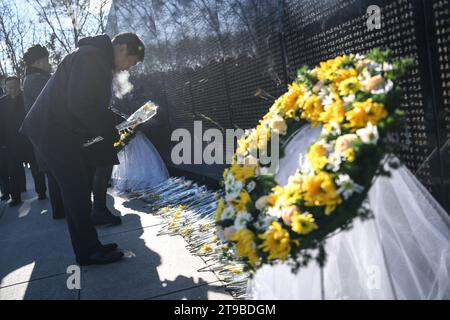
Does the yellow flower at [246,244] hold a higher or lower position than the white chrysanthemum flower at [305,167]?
lower

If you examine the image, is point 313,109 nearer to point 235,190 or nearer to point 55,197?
point 235,190

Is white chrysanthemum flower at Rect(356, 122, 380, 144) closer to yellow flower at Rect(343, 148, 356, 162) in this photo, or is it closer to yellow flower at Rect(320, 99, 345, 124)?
yellow flower at Rect(343, 148, 356, 162)

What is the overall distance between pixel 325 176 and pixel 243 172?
2.04ft

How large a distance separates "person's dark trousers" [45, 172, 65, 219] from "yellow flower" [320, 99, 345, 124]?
425 cm

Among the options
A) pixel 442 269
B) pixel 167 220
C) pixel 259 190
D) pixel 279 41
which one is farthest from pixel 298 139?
pixel 167 220

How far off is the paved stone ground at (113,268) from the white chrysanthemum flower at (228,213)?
91 centimetres

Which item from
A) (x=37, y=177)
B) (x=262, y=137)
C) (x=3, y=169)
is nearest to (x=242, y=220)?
(x=262, y=137)

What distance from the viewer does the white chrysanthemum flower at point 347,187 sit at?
180cm

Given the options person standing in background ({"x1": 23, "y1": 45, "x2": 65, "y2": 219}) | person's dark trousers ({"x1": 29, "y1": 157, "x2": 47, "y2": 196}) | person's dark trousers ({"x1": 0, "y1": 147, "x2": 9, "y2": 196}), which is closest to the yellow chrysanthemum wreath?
person standing in background ({"x1": 23, "y1": 45, "x2": 65, "y2": 219})

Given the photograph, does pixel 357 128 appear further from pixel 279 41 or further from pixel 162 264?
pixel 279 41

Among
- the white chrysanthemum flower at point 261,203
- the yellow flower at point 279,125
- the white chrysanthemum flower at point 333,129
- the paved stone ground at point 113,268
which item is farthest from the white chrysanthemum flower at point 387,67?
the paved stone ground at point 113,268

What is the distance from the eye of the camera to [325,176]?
183cm

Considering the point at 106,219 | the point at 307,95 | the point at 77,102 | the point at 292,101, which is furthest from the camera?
the point at 106,219

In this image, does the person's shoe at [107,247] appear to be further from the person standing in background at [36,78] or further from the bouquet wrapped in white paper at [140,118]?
the bouquet wrapped in white paper at [140,118]
